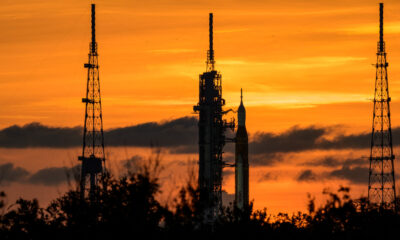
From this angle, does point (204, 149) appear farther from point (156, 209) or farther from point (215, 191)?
point (156, 209)

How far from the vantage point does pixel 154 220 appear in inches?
3108

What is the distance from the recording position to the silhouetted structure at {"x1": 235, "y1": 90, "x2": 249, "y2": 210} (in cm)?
19162

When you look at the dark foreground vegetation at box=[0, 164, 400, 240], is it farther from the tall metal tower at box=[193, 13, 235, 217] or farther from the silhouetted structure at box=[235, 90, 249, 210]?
the silhouetted structure at box=[235, 90, 249, 210]

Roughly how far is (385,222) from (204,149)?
77.4 m

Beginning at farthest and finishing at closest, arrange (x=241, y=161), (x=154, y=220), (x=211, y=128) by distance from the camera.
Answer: (x=241, y=161) → (x=211, y=128) → (x=154, y=220)

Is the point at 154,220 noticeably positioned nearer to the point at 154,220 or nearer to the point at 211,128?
the point at 154,220

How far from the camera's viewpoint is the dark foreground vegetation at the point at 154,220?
7694 cm

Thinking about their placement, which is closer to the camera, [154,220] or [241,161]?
[154,220]

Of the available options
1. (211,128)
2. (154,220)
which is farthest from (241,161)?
(154,220)

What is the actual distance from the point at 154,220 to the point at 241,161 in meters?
114

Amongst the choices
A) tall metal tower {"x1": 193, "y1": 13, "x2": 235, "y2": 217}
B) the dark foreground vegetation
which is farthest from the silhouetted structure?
the dark foreground vegetation

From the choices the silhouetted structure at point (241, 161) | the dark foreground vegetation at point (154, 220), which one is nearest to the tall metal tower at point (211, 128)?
the silhouetted structure at point (241, 161)

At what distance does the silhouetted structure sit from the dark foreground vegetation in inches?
3487

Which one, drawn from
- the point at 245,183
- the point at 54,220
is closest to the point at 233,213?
the point at 54,220
